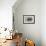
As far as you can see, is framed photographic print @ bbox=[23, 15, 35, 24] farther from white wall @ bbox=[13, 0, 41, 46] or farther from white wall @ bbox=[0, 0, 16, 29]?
white wall @ bbox=[0, 0, 16, 29]

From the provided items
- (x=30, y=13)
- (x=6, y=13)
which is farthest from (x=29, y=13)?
(x=6, y=13)

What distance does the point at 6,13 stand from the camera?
458cm

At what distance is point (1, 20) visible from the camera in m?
4.64

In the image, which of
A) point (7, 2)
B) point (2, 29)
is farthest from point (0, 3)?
point (2, 29)

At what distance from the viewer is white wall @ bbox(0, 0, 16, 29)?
4535 millimetres

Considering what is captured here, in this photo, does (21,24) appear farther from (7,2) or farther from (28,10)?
(7,2)

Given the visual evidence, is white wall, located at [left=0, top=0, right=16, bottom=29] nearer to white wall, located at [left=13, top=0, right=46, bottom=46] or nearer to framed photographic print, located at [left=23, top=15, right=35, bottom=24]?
white wall, located at [left=13, top=0, right=46, bottom=46]

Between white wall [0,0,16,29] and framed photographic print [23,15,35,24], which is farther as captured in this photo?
framed photographic print [23,15,35,24]

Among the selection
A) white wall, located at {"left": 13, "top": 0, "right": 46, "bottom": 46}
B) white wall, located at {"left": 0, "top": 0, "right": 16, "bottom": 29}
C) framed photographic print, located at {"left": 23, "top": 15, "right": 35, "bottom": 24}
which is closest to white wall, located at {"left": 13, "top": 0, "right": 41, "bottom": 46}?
white wall, located at {"left": 13, "top": 0, "right": 46, "bottom": 46}

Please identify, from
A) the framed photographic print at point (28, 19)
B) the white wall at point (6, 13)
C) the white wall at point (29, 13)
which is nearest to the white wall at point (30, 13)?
the white wall at point (29, 13)

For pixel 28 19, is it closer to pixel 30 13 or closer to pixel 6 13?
pixel 30 13

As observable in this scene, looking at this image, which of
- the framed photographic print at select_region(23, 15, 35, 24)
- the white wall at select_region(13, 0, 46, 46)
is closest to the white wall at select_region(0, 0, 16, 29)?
the white wall at select_region(13, 0, 46, 46)

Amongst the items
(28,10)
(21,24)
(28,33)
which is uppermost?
(28,10)

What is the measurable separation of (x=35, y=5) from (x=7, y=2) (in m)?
1.73
